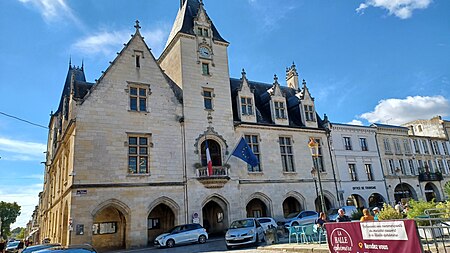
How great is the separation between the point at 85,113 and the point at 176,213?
829 cm

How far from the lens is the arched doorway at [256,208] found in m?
25.6

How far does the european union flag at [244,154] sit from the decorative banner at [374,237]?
500 inches

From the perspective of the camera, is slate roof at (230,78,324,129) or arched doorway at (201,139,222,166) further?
slate roof at (230,78,324,129)

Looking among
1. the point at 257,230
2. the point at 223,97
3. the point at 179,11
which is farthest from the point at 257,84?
the point at 257,230

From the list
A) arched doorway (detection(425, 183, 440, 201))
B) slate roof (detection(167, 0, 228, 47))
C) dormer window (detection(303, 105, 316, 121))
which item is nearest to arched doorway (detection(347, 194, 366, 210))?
Answer: dormer window (detection(303, 105, 316, 121))

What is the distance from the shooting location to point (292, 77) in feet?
112

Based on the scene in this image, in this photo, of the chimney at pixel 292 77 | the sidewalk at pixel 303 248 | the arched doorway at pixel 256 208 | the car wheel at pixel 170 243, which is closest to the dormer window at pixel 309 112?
the chimney at pixel 292 77

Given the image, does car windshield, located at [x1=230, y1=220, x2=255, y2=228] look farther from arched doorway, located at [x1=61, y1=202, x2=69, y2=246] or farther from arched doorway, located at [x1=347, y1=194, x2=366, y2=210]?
arched doorway, located at [x1=347, y1=194, x2=366, y2=210]

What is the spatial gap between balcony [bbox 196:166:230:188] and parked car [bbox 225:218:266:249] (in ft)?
17.7

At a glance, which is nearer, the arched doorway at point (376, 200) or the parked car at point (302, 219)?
the parked car at point (302, 219)

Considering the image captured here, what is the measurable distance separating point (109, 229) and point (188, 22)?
16.6 metres

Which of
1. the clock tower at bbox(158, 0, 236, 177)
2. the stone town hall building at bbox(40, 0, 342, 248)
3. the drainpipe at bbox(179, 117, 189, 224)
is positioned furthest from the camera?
the clock tower at bbox(158, 0, 236, 177)

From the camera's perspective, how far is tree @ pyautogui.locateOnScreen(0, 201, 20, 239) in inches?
2972

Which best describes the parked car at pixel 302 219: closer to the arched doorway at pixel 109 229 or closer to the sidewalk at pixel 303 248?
the sidewalk at pixel 303 248
